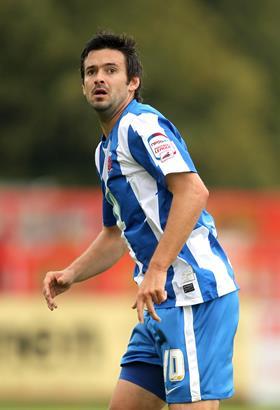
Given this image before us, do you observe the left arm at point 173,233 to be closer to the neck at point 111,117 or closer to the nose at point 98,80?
the neck at point 111,117

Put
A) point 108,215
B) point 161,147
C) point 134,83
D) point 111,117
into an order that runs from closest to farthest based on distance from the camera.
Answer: point 161,147, point 111,117, point 134,83, point 108,215

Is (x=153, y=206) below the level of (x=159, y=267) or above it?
above

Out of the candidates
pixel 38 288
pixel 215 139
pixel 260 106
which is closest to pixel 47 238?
pixel 38 288

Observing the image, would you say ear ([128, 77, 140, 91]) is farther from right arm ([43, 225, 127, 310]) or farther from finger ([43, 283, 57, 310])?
finger ([43, 283, 57, 310])

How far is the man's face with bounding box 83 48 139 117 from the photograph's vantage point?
6.46 metres

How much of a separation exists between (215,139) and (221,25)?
4886 millimetres

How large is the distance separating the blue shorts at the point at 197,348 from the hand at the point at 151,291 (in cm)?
34

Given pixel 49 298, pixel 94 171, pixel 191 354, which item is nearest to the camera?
pixel 191 354

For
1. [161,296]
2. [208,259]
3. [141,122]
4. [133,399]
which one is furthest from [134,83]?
[133,399]

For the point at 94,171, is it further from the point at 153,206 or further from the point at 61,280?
the point at 153,206

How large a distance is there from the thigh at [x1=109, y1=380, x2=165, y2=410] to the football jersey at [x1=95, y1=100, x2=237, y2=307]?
53cm

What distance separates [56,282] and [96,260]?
0.93 ft

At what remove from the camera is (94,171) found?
3047 centimetres

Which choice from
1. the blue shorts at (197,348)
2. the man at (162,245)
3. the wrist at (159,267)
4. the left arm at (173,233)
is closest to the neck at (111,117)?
the man at (162,245)
